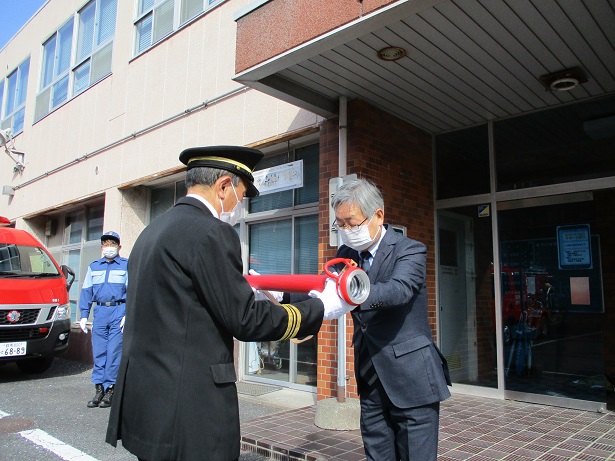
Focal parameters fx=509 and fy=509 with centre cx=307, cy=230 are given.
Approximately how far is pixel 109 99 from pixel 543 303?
9.03 m

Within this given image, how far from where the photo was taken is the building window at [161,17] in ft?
28.1

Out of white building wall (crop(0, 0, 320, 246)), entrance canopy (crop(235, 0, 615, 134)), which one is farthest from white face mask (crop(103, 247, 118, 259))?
entrance canopy (crop(235, 0, 615, 134))

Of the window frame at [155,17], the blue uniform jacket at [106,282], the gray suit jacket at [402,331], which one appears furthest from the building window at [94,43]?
the gray suit jacket at [402,331]

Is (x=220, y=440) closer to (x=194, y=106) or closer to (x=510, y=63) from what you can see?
(x=510, y=63)

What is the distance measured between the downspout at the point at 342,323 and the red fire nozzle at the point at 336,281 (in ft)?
8.66

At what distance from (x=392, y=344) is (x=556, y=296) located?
4.14 meters

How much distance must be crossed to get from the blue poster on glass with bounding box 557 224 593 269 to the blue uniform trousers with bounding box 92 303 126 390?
17.0 ft

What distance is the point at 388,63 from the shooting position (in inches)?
187

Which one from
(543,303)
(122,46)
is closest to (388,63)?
(543,303)

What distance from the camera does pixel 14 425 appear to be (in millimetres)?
5297

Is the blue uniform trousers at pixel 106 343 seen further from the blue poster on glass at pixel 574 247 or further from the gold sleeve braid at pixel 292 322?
the blue poster on glass at pixel 574 247

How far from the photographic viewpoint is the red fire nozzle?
2.04 meters

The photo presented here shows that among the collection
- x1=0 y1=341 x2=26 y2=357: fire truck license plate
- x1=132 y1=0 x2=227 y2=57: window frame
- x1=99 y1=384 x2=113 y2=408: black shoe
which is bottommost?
x1=99 y1=384 x2=113 y2=408: black shoe

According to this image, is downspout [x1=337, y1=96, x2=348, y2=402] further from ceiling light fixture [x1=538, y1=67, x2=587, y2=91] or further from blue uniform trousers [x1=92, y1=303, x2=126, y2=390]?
blue uniform trousers [x1=92, y1=303, x2=126, y2=390]
